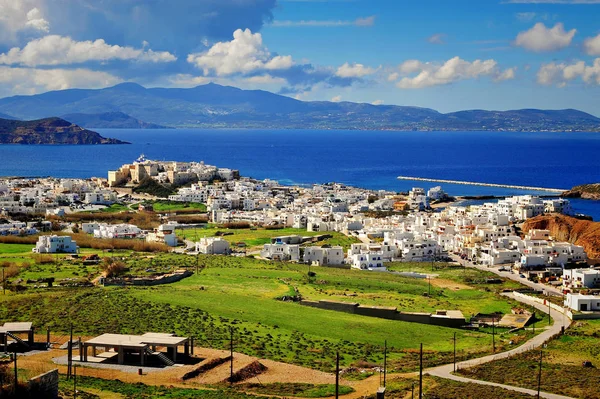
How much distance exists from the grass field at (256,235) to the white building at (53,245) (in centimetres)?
1115

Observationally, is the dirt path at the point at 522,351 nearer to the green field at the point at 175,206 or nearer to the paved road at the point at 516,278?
the paved road at the point at 516,278

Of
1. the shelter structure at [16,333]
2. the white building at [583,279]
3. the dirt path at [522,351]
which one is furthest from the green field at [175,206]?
the shelter structure at [16,333]

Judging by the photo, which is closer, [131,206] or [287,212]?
[287,212]

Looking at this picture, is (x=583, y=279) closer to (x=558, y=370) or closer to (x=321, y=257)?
(x=321, y=257)

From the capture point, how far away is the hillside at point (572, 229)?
55125 mm

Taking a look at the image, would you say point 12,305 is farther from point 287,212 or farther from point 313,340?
point 287,212

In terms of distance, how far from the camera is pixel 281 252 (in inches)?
2085

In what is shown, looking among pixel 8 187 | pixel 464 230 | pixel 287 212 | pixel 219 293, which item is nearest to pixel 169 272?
pixel 219 293

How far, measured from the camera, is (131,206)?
269 ft

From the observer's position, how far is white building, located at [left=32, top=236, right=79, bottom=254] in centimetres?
4988

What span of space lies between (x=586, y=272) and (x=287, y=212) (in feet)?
113

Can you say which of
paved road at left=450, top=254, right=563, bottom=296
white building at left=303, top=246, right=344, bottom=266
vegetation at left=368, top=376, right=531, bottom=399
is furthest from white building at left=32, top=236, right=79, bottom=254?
vegetation at left=368, top=376, right=531, bottom=399

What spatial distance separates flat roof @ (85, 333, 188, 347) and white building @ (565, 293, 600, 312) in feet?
61.1

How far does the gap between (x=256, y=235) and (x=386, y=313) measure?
29.1m
